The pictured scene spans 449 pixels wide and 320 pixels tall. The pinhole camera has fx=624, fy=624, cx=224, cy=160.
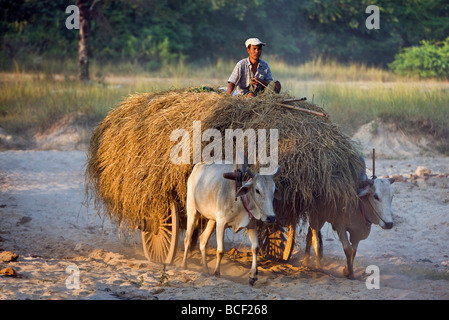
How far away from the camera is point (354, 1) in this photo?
22.3 metres

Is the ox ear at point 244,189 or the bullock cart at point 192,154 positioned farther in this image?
the bullock cart at point 192,154

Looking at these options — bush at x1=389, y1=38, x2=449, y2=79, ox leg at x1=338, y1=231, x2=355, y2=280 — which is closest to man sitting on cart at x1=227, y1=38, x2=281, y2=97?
ox leg at x1=338, y1=231, x2=355, y2=280

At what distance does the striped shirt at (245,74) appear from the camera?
7.61 meters

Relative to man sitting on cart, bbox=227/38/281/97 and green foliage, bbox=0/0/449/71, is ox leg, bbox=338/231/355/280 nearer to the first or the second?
man sitting on cart, bbox=227/38/281/97

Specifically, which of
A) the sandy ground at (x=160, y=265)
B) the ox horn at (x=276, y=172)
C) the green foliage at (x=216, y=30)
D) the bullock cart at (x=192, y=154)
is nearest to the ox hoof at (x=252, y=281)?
the sandy ground at (x=160, y=265)

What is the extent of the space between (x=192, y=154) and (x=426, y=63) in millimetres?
13078

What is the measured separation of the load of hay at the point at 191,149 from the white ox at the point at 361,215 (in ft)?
0.65

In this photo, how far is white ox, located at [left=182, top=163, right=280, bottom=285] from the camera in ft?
19.2

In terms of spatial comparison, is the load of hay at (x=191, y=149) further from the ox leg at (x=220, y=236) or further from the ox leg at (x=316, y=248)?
the ox leg at (x=316, y=248)

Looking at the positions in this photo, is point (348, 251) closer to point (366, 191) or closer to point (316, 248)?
point (316, 248)

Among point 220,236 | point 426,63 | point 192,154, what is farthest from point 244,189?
point 426,63

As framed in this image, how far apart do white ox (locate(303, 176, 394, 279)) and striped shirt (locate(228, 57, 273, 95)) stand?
1947 mm
